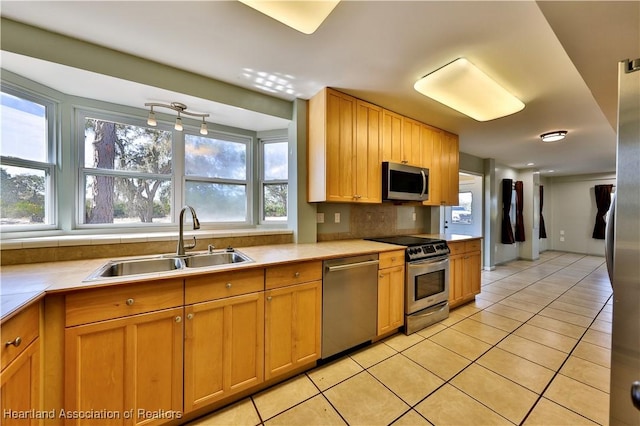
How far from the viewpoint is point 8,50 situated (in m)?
1.45

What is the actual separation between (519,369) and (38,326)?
10.2 ft

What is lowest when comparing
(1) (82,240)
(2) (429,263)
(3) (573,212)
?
(2) (429,263)

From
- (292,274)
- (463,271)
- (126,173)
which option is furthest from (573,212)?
(126,173)

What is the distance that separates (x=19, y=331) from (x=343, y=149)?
2383mm

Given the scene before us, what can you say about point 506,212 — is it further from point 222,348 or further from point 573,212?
point 222,348

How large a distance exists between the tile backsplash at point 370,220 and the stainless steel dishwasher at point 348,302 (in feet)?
2.52

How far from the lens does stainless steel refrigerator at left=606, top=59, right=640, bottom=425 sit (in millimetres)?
740

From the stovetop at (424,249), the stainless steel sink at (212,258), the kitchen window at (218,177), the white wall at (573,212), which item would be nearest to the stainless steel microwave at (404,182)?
the stovetop at (424,249)

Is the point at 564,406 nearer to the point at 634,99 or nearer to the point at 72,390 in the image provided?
the point at 634,99

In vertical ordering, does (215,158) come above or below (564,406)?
above

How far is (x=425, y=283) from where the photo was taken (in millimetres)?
2637

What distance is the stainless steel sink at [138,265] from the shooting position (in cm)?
165

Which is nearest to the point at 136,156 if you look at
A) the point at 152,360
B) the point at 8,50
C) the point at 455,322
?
the point at 8,50

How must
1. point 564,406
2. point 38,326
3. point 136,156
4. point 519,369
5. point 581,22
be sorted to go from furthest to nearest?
point 136,156
point 519,369
point 564,406
point 581,22
point 38,326
